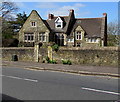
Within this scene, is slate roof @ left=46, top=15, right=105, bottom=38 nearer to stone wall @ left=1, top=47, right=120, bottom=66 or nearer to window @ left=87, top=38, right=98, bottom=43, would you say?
window @ left=87, top=38, right=98, bottom=43

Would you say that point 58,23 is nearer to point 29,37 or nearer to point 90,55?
point 29,37

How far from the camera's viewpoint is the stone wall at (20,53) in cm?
2473

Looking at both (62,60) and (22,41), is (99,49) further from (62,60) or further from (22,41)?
(22,41)

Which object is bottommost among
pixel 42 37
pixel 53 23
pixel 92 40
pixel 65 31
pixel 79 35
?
pixel 92 40

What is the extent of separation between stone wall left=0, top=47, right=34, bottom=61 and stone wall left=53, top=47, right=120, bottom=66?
142 inches

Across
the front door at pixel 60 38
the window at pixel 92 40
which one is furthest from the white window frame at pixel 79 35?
the front door at pixel 60 38

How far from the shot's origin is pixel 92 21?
49469 mm

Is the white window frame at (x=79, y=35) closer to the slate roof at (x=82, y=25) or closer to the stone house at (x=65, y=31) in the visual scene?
the stone house at (x=65, y=31)

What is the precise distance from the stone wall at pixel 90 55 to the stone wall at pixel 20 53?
3612 mm

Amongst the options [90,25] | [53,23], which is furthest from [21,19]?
[90,25]

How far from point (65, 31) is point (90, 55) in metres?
28.6

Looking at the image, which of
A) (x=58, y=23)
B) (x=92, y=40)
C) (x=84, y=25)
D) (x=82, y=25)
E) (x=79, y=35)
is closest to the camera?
(x=92, y=40)

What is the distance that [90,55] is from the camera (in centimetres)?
2003

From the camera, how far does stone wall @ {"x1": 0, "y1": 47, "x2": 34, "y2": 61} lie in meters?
24.7
